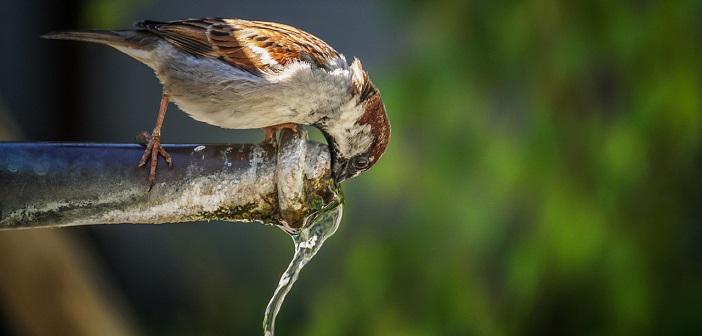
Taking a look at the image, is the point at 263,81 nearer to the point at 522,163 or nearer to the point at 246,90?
the point at 246,90

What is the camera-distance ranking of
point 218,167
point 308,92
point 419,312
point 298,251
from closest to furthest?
point 218,167 → point 298,251 → point 308,92 → point 419,312

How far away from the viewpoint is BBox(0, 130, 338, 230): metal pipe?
983 millimetres

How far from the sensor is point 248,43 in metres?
1.49

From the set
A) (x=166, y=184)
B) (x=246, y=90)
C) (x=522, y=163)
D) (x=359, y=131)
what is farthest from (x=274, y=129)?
(x=522, y=163)

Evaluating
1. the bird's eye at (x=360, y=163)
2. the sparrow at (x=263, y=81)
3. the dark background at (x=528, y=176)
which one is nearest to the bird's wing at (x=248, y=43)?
the sparrow at (x=263, y=81)

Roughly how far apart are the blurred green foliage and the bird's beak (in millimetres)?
1023

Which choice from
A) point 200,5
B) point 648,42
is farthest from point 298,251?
point 200,5

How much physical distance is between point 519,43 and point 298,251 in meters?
1.18

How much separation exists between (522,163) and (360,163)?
103 cm

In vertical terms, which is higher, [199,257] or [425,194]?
[425,194]

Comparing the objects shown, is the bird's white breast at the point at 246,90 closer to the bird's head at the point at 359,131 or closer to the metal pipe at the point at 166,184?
the bird's head at the point at 359,131

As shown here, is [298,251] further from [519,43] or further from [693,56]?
[693,56]

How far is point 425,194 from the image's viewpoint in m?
2.28

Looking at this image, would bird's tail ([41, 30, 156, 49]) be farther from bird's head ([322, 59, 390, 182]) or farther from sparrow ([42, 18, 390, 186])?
bird's head ([322, 59, 390, 182])
